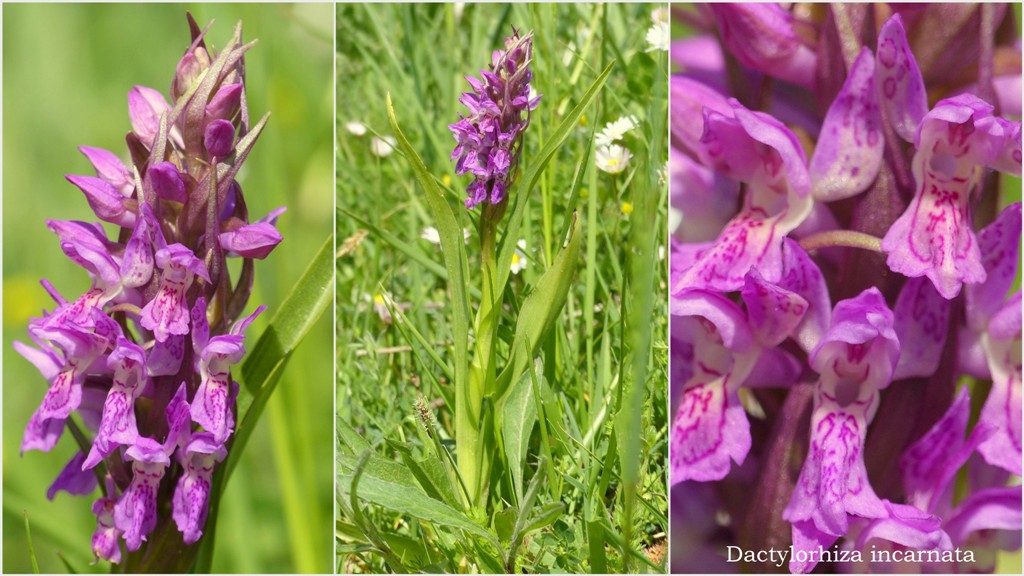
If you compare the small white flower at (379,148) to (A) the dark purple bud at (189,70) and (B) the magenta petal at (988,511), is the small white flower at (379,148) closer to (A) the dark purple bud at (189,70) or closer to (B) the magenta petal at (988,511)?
(A) the dark purple bud at (189,70)

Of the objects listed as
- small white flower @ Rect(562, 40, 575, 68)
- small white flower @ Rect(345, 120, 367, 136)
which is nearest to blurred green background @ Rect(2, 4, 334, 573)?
small white flower @ Rect(345, 120, 367, 136)

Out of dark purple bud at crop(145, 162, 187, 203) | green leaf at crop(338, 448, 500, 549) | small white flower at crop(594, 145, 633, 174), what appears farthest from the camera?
small white flower at crop(594, 145, 633, 174)

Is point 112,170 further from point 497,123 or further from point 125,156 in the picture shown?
point 497,123

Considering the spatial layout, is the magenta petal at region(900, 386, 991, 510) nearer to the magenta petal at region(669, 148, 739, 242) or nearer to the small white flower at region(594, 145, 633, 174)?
the magenta petal at region(669, 148, 739, 242)

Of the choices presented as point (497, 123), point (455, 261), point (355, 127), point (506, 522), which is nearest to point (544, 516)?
point (506, 522)

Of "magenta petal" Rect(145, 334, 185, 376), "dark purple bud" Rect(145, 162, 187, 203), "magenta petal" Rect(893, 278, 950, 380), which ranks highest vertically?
"dark purple bud" Rect(145, 162, 187, 203)

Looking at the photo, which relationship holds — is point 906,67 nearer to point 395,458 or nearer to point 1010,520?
point 1010,520

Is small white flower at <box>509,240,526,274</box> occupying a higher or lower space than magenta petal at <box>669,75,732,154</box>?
lower
